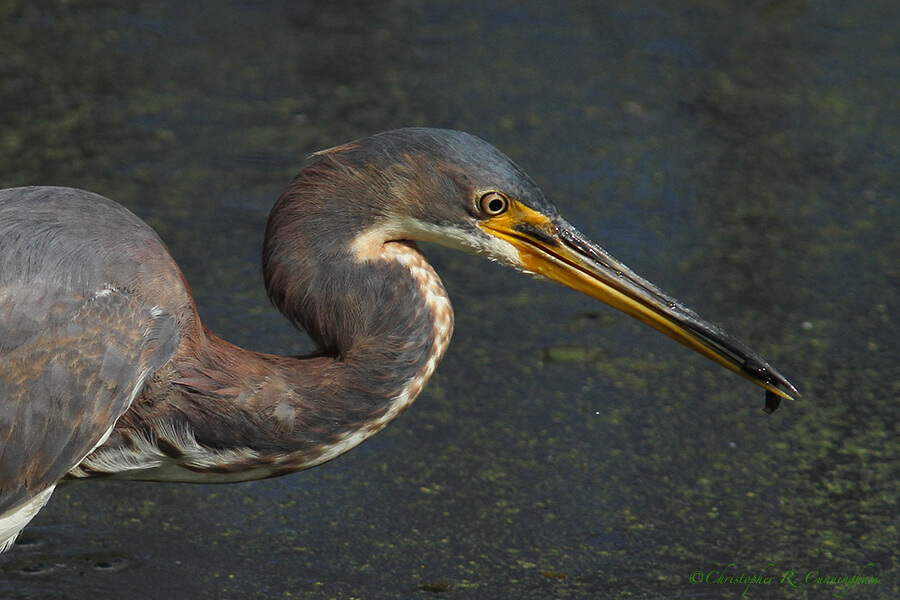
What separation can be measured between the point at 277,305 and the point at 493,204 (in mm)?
665

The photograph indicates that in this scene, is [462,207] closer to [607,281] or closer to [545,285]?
[607,281]

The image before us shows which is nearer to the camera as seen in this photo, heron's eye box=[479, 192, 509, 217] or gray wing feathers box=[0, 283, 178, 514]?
gray wing feathers box=[0, 283, 178, 514]

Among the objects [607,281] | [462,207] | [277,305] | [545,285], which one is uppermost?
[462,207]

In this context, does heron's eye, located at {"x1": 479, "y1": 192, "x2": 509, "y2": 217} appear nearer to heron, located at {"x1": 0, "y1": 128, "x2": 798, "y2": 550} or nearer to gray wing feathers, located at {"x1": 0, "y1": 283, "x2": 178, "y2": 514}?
heron, located at {"x1": 0, "y1": 128, "x2": 798, "y2": 550}

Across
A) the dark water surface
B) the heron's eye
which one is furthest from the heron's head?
the dark water surface

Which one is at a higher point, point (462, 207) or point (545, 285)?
point (462, 207)

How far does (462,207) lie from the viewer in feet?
11.0

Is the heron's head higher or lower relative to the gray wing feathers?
higher

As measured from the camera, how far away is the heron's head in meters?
3.34

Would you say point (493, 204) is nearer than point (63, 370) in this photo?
No

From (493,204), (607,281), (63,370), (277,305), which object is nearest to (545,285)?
(607,281)

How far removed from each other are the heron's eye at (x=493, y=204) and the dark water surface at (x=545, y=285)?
1266 mm

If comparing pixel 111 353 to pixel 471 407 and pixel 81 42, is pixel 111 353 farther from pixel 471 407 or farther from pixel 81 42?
pixel 81 42

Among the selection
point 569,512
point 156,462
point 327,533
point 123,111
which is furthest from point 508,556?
point 123,111
